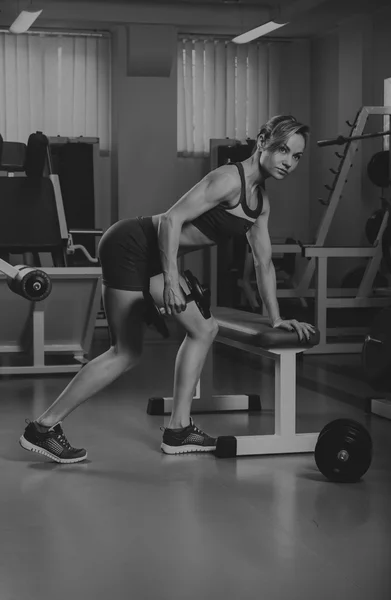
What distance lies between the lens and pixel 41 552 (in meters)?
2.31

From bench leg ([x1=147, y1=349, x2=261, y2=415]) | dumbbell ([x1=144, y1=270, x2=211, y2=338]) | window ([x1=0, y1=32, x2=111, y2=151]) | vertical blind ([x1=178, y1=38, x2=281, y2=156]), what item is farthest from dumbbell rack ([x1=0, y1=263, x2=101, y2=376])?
vertical blind ([x1=178, y1=38, x2=281, y2=156])

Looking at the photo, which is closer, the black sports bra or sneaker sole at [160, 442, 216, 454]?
the black sports bra

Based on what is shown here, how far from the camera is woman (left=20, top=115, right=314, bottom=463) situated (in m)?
3.07

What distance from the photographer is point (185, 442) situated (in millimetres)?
3410

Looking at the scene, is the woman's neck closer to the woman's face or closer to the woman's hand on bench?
the woman's face

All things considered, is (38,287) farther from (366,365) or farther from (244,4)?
(244,4)

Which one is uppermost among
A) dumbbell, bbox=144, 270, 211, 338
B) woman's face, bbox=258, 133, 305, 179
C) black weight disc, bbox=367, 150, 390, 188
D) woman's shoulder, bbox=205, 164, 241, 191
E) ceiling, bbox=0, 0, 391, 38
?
ceiling, bbox=0, 0, 391, 38

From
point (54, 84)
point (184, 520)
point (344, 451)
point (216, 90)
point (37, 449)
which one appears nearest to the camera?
point (184, 520)

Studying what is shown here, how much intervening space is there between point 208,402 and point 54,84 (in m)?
6.02

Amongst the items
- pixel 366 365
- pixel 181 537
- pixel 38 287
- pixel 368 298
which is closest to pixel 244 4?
pixel 368 298

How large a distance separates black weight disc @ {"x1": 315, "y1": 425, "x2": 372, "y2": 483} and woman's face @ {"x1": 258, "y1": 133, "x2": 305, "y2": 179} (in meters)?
0.91

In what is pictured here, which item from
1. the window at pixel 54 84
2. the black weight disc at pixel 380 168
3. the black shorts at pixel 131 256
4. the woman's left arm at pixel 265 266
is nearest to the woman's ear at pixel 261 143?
the woman's left arm at pixel 265 266

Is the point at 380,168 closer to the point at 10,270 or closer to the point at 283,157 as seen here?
the point at 283,157

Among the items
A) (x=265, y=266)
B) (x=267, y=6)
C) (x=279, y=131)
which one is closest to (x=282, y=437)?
(x=265, y=266)
